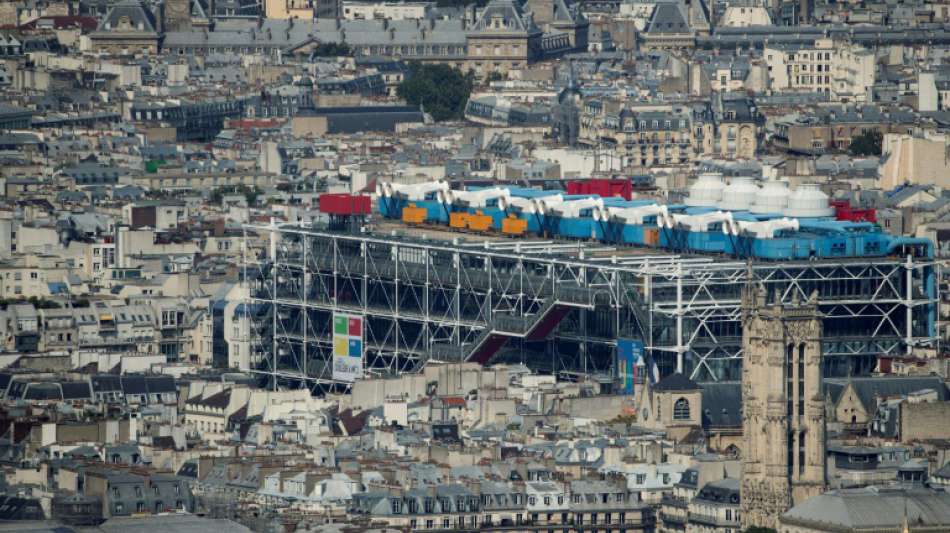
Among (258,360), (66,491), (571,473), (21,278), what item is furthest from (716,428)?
(21,278)

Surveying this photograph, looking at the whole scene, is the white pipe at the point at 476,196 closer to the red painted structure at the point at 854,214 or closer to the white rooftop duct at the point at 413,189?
the white rooftop duct at the point at 413,189

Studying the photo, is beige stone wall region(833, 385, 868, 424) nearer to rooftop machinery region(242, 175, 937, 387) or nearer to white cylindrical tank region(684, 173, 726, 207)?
rooftop machinery region(242, 175, 937, 387)

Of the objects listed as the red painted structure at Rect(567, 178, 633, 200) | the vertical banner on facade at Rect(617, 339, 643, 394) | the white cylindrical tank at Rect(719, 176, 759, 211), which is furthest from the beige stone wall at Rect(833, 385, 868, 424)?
the red painted structure at Rect(567, 178, 633, 200)

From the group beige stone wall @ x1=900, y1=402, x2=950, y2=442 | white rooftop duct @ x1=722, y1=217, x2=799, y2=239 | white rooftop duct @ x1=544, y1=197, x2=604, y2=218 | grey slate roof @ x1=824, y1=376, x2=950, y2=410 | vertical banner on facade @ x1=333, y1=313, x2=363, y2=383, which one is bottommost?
vertical banner on facade @ x1=333, y1=313, x2=363, y2=383

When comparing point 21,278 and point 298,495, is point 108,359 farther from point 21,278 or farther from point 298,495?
point 298,495

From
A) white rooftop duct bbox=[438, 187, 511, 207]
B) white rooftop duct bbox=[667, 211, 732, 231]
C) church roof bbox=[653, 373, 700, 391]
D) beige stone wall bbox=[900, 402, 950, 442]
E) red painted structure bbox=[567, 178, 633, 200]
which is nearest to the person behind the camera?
beige stone wall bbox=[900, 402, 950, 442]

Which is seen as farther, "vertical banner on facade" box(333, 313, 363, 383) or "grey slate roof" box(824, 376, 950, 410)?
"vertical banner on facade" box(333, 313, 363, 383)

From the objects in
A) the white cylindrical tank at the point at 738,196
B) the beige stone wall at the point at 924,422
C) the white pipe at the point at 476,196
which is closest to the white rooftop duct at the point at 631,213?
the white cylindrical tank at the point at 738,196

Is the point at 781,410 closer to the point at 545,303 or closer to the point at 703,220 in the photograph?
the point at 545,303
